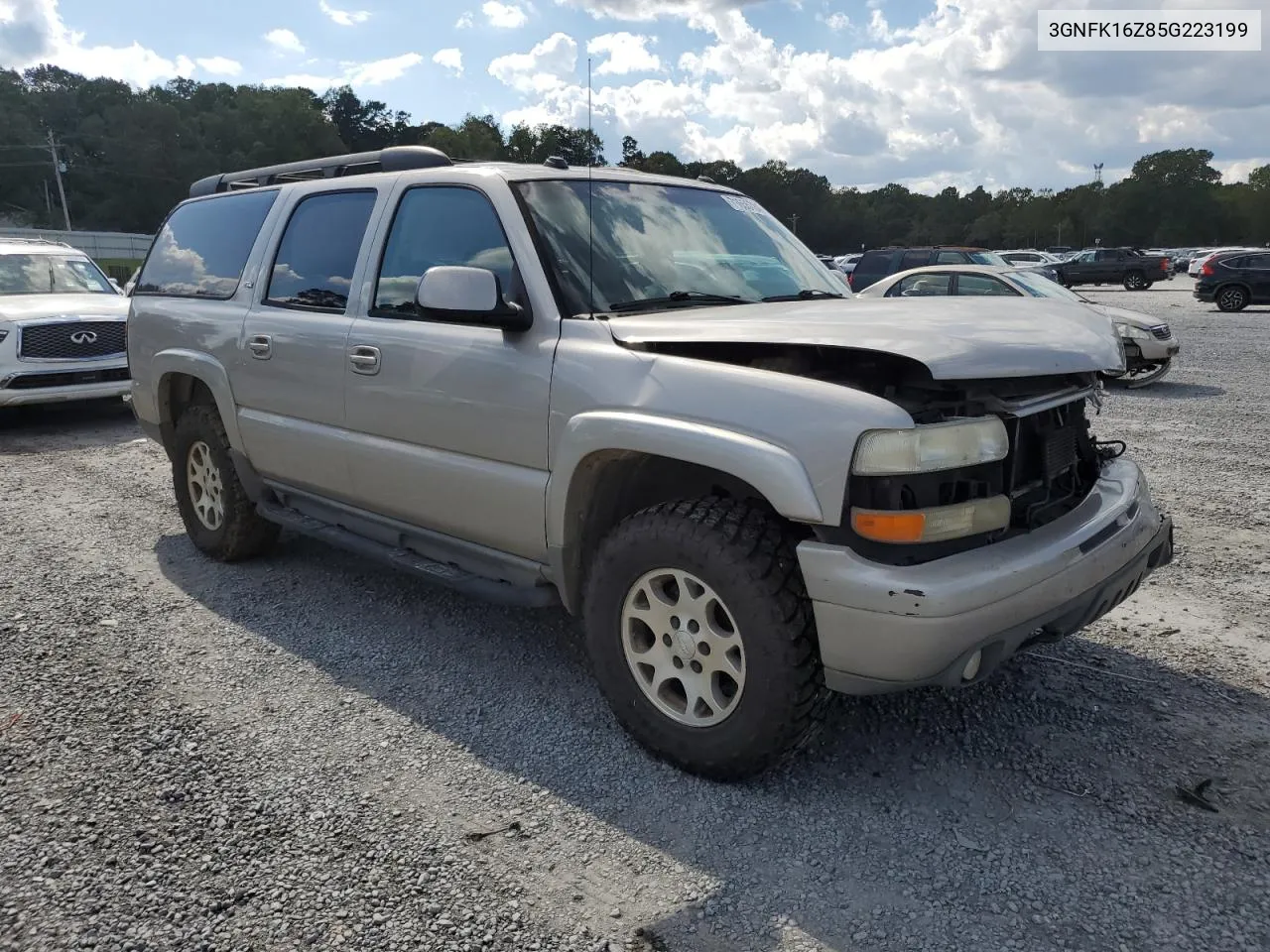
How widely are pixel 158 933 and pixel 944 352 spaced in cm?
252

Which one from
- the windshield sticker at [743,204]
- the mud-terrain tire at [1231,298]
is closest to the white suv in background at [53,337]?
the windshield sticker at [743,204]

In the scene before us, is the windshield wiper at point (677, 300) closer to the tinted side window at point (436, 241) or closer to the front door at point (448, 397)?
the front door at point (448, 397)

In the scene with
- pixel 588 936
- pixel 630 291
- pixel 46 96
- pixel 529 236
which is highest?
pixel 46 96

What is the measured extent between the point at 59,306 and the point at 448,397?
8354mm

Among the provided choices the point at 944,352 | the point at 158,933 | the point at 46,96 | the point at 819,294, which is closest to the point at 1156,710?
the point at 944,352

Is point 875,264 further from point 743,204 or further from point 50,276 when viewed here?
point 743,204

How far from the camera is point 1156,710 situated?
3.38 meters

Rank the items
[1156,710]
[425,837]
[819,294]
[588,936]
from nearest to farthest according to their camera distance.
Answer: [588,936]
[425,837]
[1156,710]
[819,294]

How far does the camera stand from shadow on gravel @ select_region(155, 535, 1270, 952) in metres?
2.40

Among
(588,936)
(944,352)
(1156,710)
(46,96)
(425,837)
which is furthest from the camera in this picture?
(46,96)

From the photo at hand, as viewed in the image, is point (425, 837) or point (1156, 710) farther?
point (1156, 710)

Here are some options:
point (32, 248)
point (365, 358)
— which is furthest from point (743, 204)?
point (32, 248)

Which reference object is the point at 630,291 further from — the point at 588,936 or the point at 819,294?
the point at 588,936

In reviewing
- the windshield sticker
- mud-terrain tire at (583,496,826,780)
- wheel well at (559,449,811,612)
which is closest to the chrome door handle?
wheel well at (559,449,811,612)
